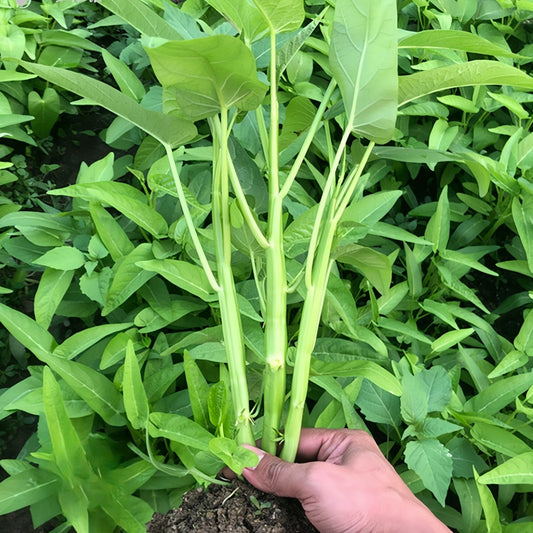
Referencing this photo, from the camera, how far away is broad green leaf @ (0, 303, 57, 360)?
95 cm

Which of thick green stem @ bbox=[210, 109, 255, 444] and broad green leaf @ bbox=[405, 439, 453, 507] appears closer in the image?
thick green stem @ bbox=[210, 109, 255, 444]

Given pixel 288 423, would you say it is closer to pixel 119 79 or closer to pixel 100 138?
pixel 119 79

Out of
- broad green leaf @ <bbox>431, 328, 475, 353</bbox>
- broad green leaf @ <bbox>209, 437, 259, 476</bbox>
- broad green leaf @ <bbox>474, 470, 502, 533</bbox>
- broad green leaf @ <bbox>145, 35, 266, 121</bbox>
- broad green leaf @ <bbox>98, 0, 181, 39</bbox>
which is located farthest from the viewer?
broad green leaf @ <bbox>431, 328, 475, 353</bbox>

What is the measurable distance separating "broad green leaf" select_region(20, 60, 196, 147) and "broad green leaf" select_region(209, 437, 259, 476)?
1.40ft

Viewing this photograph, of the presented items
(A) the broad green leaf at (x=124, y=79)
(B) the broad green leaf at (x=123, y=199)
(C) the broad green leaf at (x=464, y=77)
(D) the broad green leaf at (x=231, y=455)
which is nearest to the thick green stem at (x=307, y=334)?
(D) the broad green leaf at (x=231, y=455)

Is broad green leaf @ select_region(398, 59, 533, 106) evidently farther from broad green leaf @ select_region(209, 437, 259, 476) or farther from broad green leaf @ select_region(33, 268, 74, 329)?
broad green leaf @ select_region(33, 268, 74, 329)

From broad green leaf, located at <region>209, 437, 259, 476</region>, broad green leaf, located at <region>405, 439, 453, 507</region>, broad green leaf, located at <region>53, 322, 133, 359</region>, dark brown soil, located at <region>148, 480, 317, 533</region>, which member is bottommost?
broad green leaf, located at <region>405, 439, 453, 507</region>

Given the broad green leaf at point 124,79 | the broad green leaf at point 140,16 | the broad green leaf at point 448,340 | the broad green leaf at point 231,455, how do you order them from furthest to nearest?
1. the broad green leaf at point 124,79
2. the broad green leaf at point 448,340
3. the broad green leaf at point 140,16
4. the broad green leaf at point 231,455

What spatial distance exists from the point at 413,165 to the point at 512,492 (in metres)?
0.87

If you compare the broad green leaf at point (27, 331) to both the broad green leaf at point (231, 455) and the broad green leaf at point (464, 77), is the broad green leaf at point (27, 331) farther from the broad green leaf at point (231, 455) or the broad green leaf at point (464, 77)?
the broad green leaf at point (464, 77)

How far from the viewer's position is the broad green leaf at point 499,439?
101cm

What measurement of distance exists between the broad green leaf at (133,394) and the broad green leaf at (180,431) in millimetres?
24

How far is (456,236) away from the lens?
4.84 ft

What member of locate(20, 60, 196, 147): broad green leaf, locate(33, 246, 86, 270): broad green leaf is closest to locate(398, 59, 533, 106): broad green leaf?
locate(20, 60, 196, 147): broad green leaf
